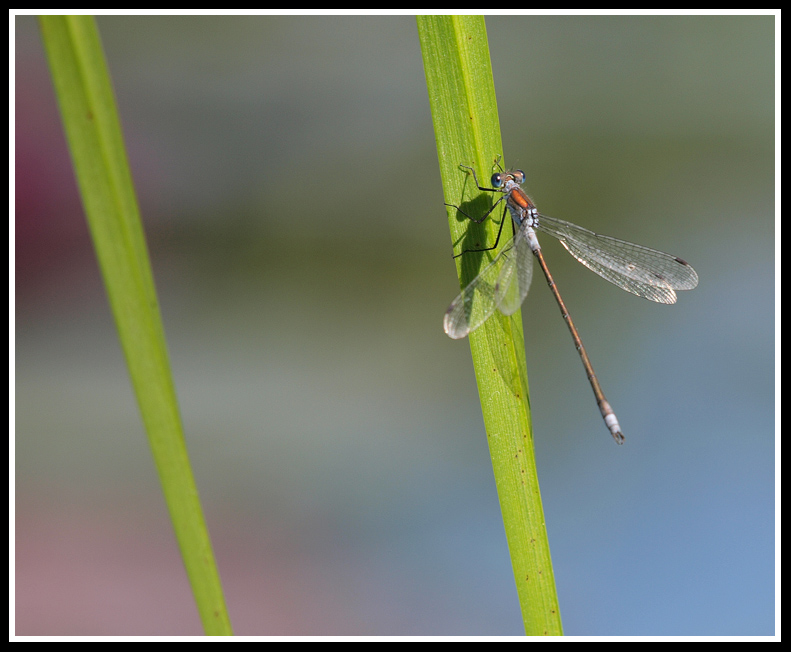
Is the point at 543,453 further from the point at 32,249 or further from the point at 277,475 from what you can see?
the point at 32,249

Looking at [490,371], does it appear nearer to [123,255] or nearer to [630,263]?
[123,255]

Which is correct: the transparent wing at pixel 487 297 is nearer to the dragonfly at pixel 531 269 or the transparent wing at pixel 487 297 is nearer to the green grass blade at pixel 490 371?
the dragonfly at pixel 531 269

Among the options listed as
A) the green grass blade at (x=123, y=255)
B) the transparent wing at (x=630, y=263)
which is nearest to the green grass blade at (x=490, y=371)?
the green grass blade at (x=123, y=255)

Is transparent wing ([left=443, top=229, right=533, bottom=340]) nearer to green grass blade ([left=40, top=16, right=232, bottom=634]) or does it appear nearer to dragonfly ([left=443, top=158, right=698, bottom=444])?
dragonfly ([left=443, top=158, right=698, bottom=444])

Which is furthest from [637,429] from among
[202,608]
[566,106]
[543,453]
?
[202,608]

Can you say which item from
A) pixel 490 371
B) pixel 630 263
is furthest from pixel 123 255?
pixel 630 263
